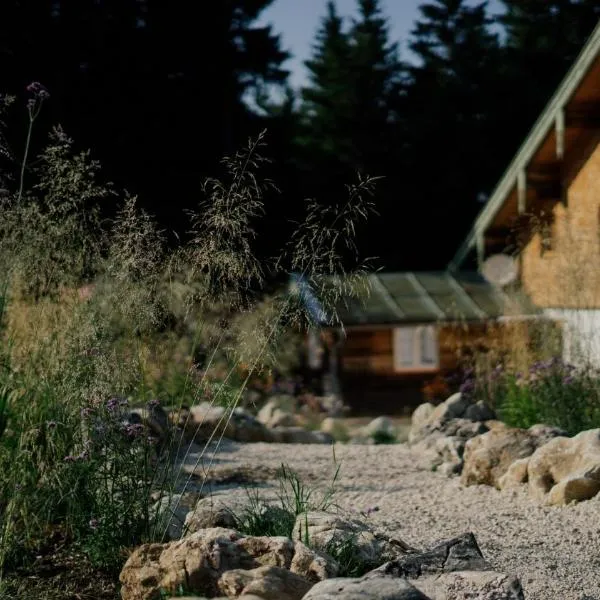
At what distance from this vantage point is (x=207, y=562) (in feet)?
12.7

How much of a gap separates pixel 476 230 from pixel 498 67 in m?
13.3

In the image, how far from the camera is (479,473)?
7.59 meters

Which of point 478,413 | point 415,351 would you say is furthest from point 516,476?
point 415,351

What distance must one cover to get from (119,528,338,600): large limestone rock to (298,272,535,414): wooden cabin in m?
10.7

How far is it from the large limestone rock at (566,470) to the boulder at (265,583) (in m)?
3.24

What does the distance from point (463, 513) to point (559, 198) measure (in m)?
8.51

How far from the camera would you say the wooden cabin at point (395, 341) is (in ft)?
49.1

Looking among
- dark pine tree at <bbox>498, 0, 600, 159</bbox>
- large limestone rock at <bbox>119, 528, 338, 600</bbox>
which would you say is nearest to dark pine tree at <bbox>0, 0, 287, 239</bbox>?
dark pine tree at <bbox>498, 0, 600, 159</bbox>

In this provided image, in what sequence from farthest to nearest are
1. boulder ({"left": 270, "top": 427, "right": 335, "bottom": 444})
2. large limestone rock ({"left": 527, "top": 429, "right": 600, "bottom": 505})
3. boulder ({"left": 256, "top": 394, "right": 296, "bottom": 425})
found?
boulder ({"left": 256, "top": 394, "right": 296, "bottom": 425}) → boulder ({"left": 270, "top": 427, "right": 335, "bottom": 444}) → large limestone rock ({"left": 527, "top": 429, "right": 600, "bottom": 505})

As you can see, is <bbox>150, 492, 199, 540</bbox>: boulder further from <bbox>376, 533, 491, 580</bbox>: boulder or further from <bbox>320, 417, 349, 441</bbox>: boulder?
<bbox>320, 417, 349, 441</bbox>: boulder

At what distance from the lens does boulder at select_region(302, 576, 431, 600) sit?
3.26 m

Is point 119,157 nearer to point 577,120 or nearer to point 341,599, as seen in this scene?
point 577,120

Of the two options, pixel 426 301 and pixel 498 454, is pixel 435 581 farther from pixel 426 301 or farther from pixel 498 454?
pixel 426 301

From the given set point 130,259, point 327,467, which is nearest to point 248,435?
point 327,467
